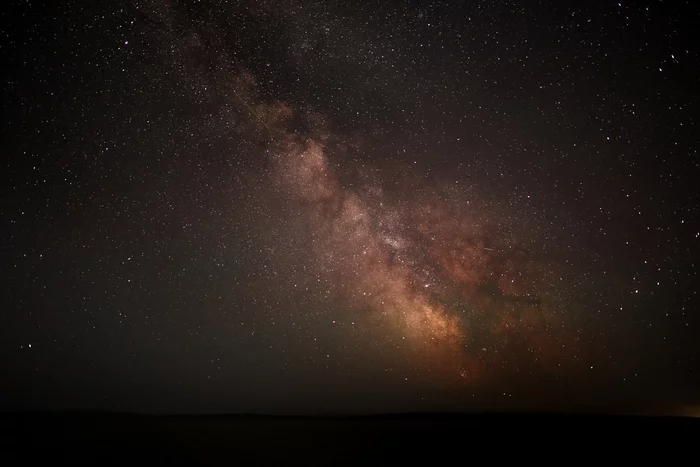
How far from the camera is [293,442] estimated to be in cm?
1652

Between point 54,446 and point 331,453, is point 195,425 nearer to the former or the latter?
point 54,446

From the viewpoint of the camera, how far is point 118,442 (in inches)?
622

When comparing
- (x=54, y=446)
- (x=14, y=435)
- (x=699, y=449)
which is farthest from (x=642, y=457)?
(x=14, y=435)

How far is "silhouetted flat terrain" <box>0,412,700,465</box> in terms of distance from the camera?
1352 cm

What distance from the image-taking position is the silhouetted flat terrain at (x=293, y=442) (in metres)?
13.5

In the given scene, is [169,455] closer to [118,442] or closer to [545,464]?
[118,442]

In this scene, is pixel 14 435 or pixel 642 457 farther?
pixel 14 435

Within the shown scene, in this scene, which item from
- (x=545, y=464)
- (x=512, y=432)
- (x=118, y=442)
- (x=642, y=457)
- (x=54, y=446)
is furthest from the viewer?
(x=512, y=432)

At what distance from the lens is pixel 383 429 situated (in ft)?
71.6

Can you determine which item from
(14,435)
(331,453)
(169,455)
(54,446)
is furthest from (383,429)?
(14,435)

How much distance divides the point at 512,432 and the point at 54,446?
61.2 ft

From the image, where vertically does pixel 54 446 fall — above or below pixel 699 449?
below

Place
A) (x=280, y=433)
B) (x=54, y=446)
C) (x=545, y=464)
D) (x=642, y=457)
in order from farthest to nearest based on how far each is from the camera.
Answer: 1. (x=280, y=433)
2. (x=54, y=446)
3. (x=642, y=457)
4. (x=545, y=464)

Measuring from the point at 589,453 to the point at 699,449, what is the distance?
13.6ft
